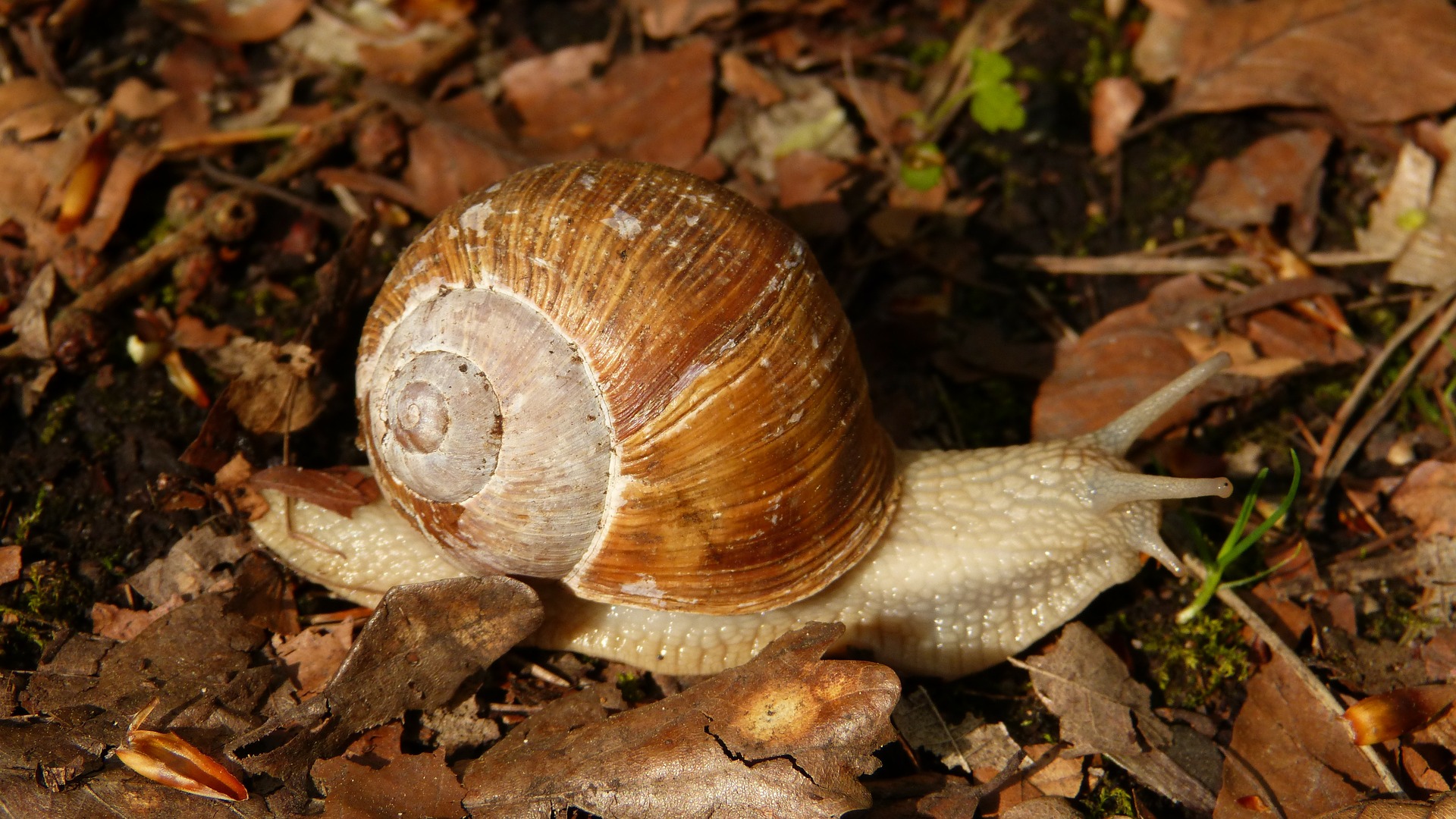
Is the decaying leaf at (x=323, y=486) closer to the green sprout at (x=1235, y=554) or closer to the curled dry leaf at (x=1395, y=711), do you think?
the green sprout at (x=1235, y=554)

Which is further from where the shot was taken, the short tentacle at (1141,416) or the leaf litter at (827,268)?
the short tentacle at (1141,416)

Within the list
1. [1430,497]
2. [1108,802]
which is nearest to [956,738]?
[1108,802]

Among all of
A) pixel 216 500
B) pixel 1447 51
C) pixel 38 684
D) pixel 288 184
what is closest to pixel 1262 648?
pixel 1447 51

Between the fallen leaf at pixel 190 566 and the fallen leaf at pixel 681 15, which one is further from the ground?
the fallen leaf at pixel 681 15

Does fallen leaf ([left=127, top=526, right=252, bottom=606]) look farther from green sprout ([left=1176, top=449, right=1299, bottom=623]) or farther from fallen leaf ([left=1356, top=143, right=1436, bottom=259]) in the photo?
fallen leaf ([left=1356, top=143, right=1436, bottom=259])

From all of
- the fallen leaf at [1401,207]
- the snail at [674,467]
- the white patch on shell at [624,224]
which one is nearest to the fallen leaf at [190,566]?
the snail at [674,467]

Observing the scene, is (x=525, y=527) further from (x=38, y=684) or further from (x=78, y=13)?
(x=78, y=13)
